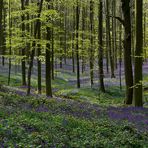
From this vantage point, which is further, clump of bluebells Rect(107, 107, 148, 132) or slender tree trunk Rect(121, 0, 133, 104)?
slender tree trunk Rect(121, 0, 133, 104)

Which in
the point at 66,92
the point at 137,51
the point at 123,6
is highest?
the point at 123,6

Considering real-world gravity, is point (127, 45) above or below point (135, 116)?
above

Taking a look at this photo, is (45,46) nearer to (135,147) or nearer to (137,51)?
(137,51)

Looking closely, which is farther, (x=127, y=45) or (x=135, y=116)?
(x=127, y=45)

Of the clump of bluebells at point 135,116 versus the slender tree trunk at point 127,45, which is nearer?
the clump of bluebells at point 135,116

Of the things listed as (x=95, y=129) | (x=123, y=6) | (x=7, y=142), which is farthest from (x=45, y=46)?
(x=7, y=142)

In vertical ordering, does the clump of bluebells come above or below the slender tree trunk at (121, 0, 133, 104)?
below

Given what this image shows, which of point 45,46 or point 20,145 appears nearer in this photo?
point 20,145

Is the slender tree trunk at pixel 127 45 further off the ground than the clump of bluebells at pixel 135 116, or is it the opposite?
the slender tree trunk at pixel 127 45

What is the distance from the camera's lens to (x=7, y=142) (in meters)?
7.07

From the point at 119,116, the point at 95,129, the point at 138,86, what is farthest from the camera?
the point at 138,86

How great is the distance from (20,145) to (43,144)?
104cm

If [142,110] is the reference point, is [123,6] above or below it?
above

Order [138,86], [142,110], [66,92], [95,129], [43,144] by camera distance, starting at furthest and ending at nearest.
Result: [66,92]
[138,86]
[142,110]
[95,129]
[43,144]
